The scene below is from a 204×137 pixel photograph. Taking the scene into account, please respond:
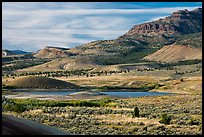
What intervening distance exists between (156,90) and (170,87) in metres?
4.02

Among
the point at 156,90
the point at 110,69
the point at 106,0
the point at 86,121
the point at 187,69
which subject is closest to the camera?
the point at 106,0

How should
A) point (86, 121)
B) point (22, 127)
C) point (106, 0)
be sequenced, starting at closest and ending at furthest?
point (106, 0) → point (22, 127) → point (86, 121)

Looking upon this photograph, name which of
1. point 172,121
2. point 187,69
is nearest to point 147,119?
point 172,121

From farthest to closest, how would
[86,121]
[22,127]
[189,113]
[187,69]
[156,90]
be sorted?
[187,69], [156,90], [189,113], [86,121], [22,127]

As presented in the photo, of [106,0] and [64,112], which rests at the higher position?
[106,0]

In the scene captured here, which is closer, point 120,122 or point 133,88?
point 120,122

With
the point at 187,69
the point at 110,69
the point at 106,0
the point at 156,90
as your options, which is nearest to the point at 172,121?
the point at 106,0

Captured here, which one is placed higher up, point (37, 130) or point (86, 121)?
point (37, 130)

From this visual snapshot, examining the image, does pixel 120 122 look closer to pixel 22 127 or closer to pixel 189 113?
pixel 189 113

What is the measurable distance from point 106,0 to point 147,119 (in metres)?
31.4

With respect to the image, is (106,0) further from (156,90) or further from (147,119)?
(156,90)

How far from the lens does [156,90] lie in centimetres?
10550

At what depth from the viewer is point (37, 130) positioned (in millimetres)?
17953

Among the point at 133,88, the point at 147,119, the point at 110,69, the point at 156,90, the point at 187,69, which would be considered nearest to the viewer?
the point at 147,119
